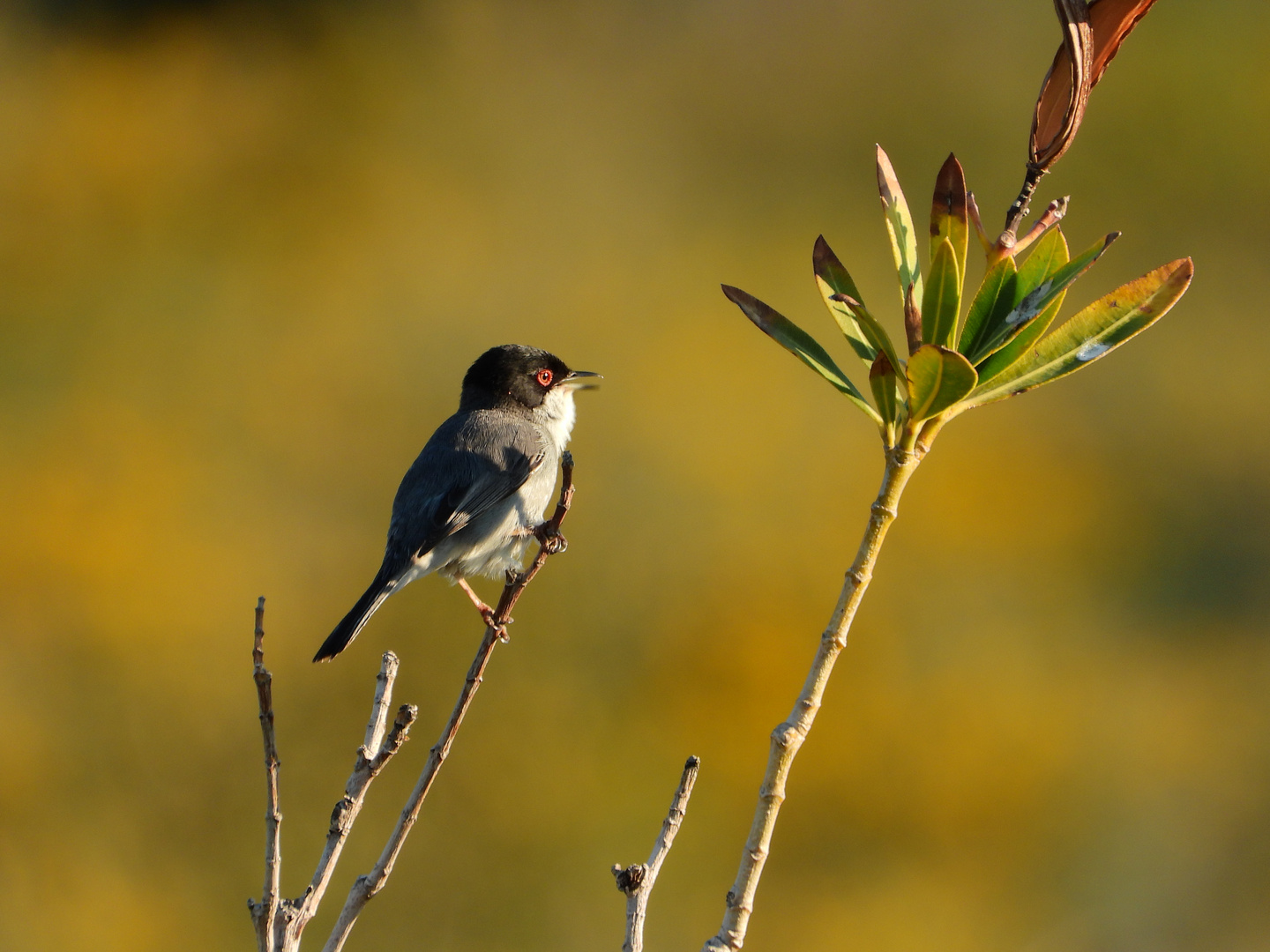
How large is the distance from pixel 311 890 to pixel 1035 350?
1.35 metres

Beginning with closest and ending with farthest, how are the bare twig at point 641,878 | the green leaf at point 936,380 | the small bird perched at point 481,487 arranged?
the green leaf at point 936,380, the bare twig at point 641,878, the small bird perched at point 481,487

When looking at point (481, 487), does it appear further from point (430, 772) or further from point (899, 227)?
point (899, 227)

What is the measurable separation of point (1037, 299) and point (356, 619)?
2697mm

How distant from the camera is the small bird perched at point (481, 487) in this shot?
12.1ft

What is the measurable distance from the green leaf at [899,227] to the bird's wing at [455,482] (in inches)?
103

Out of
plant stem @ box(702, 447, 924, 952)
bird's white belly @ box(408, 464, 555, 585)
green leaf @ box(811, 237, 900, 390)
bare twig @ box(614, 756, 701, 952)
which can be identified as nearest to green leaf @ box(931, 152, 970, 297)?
green leaf @ box(811, 237, 900, 390)

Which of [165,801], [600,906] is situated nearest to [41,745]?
[165,801]

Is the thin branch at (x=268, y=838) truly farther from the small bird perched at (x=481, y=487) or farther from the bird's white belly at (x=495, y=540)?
the bird's white belly at (x=495, y=540)

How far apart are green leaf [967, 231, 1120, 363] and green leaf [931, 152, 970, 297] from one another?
78mm

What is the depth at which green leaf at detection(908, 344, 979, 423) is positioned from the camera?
3.51 ft

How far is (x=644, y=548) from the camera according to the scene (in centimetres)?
704

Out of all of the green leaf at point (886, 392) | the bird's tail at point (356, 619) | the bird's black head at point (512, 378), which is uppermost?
the bird's black head at point (512, 378)

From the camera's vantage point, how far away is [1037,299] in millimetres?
1210

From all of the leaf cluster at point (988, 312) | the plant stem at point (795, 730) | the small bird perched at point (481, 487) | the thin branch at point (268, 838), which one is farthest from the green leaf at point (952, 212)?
the small bird perched at point (481, 487)
